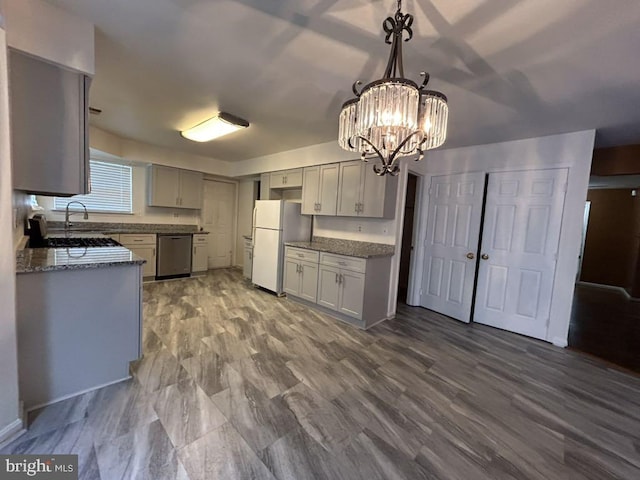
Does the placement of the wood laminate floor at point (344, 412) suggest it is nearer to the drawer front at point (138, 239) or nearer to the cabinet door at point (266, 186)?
the drawer front at point (138, 239)

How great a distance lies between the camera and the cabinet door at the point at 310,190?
421 cm

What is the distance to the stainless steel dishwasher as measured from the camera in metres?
4.91

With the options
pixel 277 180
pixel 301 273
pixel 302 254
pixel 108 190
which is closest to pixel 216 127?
pixel 277 180

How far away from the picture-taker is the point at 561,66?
5.85 ft

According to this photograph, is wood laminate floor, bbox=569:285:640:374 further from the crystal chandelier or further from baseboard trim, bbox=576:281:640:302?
the crystal chandelier

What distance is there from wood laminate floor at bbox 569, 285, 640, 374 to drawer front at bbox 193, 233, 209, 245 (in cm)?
607

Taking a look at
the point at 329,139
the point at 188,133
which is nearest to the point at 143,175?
the point at 188,133

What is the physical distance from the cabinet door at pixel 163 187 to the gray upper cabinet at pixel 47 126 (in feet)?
11.4

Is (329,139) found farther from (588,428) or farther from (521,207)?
(588,428)

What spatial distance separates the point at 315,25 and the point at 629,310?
6.78 meters

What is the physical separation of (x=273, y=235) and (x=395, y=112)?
3.33 m

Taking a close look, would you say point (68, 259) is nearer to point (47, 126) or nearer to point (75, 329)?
point (75, 329)

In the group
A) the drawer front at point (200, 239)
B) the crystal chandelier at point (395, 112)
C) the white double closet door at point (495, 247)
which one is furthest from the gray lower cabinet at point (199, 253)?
the crystal chandelier at point (395, 112)

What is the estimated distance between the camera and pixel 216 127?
330 cm
